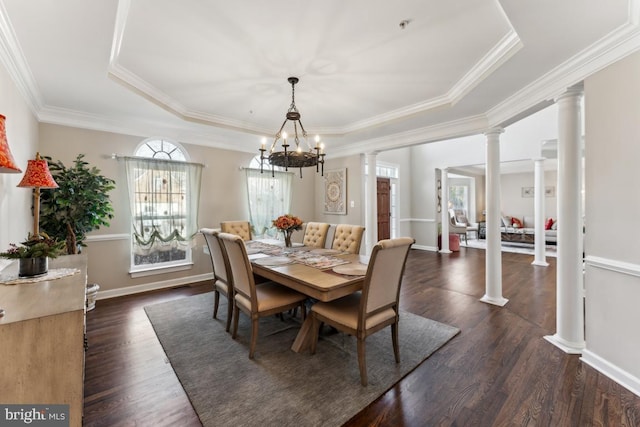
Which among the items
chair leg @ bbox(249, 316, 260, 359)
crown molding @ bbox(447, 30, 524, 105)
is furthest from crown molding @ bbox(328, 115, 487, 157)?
chair leg @ bbox(249, 316, 260, 359)

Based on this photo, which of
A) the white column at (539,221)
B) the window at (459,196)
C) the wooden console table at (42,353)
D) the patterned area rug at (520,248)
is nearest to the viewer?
the wooden console table at (42,353)

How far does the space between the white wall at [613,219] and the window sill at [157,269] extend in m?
4.92

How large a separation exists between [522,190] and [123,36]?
11373mm

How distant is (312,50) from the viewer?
229 cm

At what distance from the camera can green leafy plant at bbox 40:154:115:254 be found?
2.99 meters

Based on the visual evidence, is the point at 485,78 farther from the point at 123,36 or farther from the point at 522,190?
the point at 522,190

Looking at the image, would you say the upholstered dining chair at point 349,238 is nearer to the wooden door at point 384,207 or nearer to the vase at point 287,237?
the vase at point 287,237

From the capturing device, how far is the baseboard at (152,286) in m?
3.71

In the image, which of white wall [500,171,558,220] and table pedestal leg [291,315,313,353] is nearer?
table pedestal leg [291,315,313,353]

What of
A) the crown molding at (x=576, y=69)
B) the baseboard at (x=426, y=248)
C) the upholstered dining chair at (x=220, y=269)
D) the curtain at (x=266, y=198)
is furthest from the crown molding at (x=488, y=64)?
the baseboard at (x=426, y=248)

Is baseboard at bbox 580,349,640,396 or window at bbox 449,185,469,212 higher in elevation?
window at bbox 449,185,469,212

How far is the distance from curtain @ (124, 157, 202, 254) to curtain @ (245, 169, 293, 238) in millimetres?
983

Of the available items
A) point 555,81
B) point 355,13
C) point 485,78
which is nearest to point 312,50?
point 355,13

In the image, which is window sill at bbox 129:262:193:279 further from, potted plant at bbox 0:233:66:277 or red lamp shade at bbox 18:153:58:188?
potted plant at bbox 0:233:66:277
